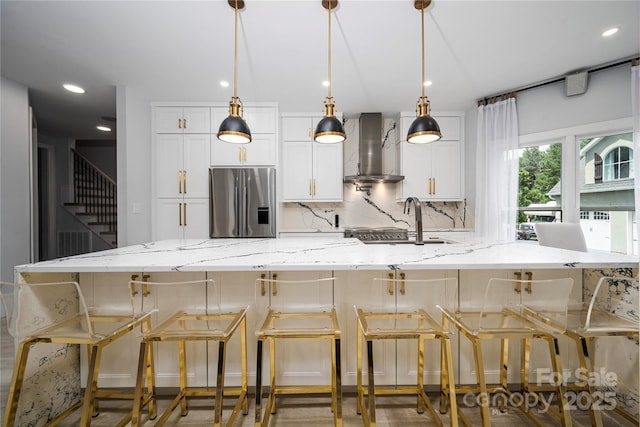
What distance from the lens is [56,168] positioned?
534cm

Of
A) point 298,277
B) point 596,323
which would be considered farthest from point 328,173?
point 596,323

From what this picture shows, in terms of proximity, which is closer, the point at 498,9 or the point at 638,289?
the point at 638,289

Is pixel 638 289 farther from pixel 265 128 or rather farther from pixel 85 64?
pixel 85 64

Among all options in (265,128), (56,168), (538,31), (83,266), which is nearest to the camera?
(83,266)

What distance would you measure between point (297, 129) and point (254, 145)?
672mm

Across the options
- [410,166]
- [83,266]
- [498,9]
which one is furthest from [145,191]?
[498,9]

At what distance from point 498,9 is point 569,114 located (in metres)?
1.81

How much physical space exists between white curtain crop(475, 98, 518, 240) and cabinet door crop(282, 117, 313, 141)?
2229 mm

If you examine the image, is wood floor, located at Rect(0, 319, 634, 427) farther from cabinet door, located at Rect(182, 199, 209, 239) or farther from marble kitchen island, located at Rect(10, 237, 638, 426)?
cabinet door, located at Rect(182, 199, 209, 239)

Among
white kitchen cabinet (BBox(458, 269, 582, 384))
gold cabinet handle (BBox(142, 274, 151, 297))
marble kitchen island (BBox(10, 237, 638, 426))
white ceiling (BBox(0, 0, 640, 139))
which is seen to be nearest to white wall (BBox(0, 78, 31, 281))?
white ceiling (BBox(0, 0, 640, 139))

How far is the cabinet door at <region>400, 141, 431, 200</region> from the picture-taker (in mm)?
3873

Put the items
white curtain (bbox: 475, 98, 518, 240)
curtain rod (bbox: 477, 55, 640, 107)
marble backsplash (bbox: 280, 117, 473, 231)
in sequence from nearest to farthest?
curtain rod (bbox: 477, 55, 640, 107)
white curtain (bbox: 475, 98, 518, 240)
marble backsplash (bbox: 280, 117, 473, 231)

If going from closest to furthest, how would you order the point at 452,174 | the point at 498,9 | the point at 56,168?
1. the point at 498,9
2. the point at 452,174
3. the point at 56,168

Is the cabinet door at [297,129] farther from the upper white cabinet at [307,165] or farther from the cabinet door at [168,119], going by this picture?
the cabinet door at [168,119]
